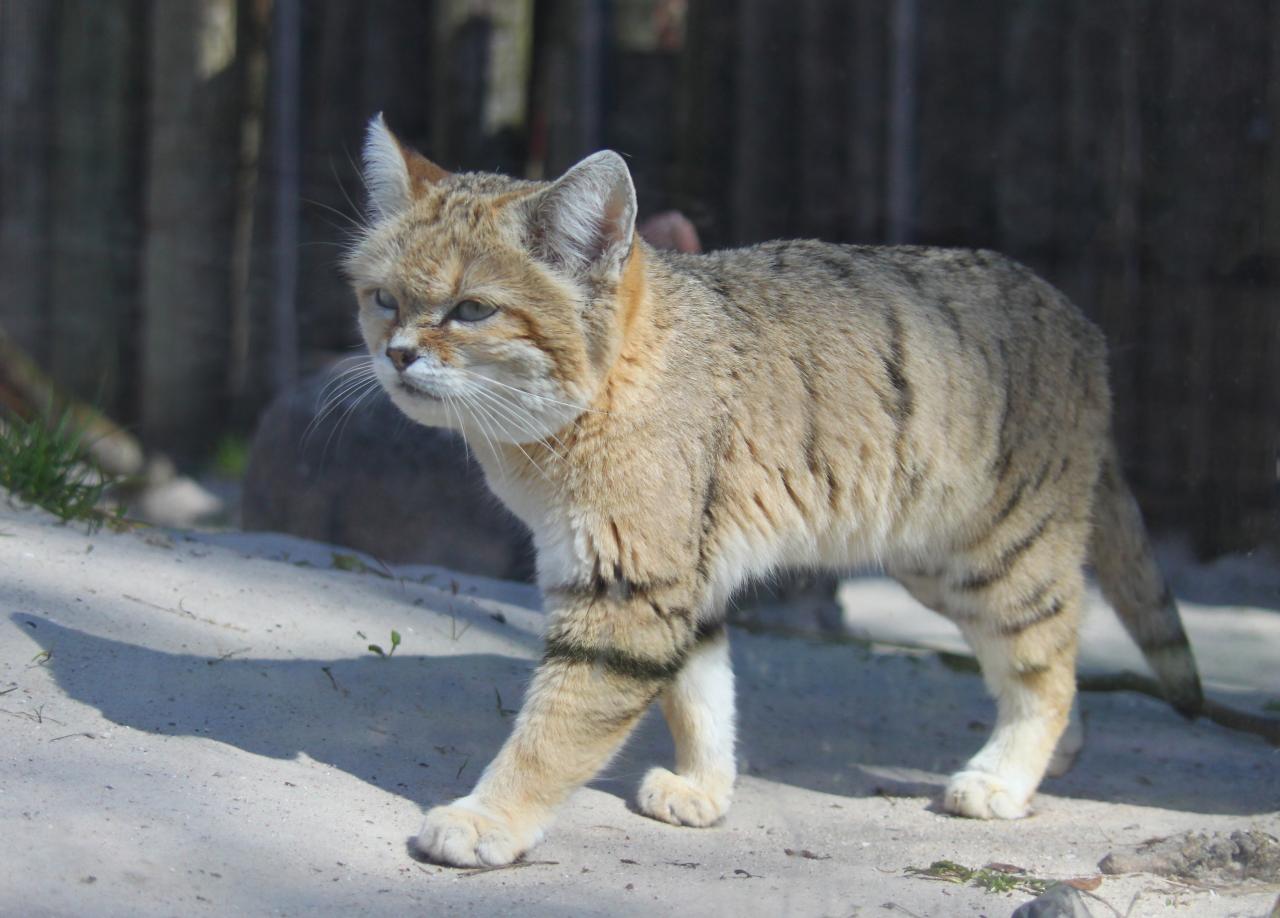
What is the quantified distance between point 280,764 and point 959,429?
2.01 m

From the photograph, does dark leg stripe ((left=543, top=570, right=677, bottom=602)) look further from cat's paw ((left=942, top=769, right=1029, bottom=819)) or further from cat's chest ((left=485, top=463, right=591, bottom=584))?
cat's paw ((left=942, top=769, right=1029, bottom=819))

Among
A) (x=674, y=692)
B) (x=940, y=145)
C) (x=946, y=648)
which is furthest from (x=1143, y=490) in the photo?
(x=674, y=692)

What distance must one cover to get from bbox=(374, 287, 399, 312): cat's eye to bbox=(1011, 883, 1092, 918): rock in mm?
1972

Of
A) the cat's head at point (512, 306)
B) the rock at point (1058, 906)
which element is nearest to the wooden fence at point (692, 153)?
the cat's head at point (512, 306)

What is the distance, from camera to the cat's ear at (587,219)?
3234mm

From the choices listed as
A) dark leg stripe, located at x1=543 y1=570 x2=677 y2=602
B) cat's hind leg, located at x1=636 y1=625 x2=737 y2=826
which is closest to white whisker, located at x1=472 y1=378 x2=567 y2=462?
dark leg stripe, located at x1=543 y1=570 x2=677 y2=602

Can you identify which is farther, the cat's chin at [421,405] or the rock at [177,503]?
the rock at [177,503]

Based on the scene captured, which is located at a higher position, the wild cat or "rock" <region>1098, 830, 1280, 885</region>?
the wild cat

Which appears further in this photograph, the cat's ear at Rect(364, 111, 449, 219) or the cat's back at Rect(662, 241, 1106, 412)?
the cat's back at Rect(662, 241, 1106, 412)

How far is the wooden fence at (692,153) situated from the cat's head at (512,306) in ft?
6.45

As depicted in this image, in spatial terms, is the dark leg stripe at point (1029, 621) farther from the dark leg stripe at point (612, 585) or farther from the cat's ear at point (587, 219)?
the cat's ear at point (587, 219)

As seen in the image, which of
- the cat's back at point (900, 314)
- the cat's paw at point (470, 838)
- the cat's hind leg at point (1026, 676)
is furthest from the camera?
the cat's hind leg at point (1026, 676)

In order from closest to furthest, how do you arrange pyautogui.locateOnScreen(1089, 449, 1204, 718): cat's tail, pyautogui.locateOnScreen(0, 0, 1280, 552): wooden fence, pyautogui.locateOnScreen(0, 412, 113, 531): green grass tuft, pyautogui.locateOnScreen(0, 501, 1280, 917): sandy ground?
pyautogui.locateOnScreen(0, 501, 1280, 917): sandy ground < pyautogui.locateOnScreen(1089, 449, 1204, 718): cat's tail < pyautogui.locateOnScreen(0, 412, 113, 531): green grass tuft < pyautogui.locateOnScreen(0, 0, 1280, 552): wooden fence

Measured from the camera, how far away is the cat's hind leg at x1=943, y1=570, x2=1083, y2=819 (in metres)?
3.93
